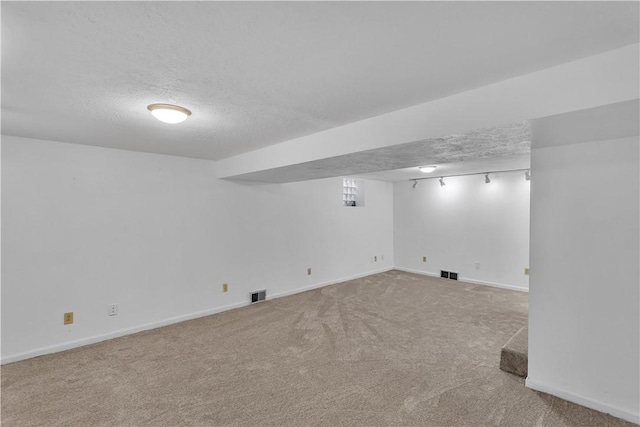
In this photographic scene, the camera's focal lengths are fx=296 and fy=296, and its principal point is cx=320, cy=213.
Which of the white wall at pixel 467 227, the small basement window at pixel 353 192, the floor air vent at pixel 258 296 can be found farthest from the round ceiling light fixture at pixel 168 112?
the white wall at pixel 467 227

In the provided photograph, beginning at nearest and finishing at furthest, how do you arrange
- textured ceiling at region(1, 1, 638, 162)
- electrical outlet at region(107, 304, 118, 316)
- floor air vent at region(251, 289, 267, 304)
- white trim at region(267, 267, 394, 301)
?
textured ceiling at region(1, 1, 638, 162)
electrical outlet at region(107, 304, 118, 316)
floor air vent at region(251, 289, 267, 304)
white trim at region(267, 267, 394, 301)

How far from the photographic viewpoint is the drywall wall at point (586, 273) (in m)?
2.01

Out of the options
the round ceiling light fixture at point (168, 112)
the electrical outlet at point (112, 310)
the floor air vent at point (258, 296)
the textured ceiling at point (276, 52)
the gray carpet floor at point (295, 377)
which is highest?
the textured ceiling at point (276, 52)

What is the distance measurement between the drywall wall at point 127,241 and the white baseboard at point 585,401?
139 inches

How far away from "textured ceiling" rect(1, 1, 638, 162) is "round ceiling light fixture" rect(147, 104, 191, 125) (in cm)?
7

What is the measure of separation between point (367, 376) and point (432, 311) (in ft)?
6.59

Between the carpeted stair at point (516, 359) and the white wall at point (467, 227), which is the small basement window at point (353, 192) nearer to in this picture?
the white wall at point (467, 227)

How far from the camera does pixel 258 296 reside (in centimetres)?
463

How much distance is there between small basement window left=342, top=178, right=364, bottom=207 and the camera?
6.31 meters

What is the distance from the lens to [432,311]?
417 centimetres

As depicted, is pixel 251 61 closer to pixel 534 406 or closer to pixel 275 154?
pixel 275 154

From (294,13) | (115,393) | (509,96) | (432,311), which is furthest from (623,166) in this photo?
(115,393)

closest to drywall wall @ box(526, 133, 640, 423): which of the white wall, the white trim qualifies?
the white wall

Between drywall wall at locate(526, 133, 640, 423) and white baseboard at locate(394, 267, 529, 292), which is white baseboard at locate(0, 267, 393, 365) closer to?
white baseboard at locate(394, 267, 529, 292)
